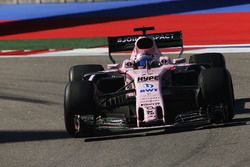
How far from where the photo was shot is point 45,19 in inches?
991

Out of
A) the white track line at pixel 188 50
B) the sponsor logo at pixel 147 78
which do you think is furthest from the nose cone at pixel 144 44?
the white track line at pixel 188 50

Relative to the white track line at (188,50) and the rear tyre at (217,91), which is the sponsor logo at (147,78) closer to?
the rear tyre at (217,91)

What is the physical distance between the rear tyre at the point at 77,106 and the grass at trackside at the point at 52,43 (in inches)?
403

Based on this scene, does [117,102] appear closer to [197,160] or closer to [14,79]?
[197,160]

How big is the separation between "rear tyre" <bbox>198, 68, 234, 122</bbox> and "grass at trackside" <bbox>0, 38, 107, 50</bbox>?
10399 millimetres

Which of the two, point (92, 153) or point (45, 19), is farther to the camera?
point (45, 19)

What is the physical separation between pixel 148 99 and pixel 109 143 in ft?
2.28

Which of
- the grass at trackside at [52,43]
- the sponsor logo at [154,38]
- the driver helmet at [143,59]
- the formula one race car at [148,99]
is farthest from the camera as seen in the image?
the grass at trackside at [52,43]

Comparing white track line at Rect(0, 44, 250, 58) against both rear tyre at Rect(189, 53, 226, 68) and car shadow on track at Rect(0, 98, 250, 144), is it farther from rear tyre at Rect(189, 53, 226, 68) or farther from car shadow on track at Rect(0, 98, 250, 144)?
car shadow on track at Rect(0, 98, 250, 144)

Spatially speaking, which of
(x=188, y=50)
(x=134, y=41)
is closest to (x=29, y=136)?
(x=134, y=41)

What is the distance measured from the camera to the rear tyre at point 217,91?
25.5 ft

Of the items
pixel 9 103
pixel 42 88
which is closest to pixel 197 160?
pixel 9 103

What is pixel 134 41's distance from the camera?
31.9ft

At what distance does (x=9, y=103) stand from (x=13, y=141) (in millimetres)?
2671
